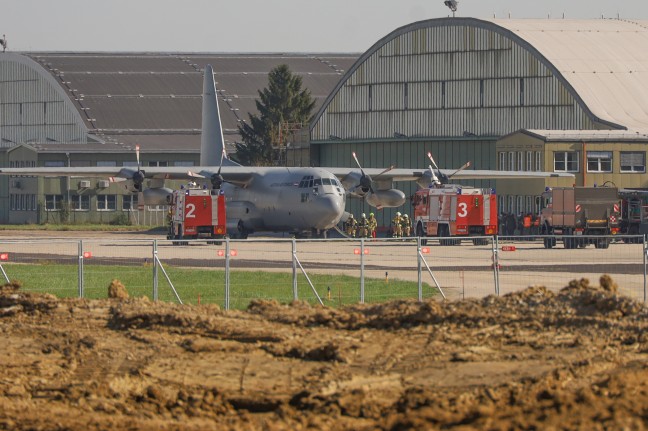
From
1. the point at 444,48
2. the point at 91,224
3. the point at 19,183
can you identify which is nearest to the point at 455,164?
the point at 444,48

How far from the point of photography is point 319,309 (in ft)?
62.0

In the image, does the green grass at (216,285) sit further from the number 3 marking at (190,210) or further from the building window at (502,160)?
the building window at (502,160)

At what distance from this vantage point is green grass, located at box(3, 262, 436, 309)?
27.2 m

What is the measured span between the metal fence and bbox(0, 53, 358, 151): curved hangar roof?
61903 millimetres

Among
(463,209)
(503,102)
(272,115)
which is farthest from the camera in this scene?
(272,115)

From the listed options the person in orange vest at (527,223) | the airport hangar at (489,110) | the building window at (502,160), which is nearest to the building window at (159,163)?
the airport hangar at (489,110)

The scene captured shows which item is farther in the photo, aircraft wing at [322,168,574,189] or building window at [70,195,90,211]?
building window at [70,195,90,211]

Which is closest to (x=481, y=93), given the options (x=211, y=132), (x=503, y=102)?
(x=503, y=102)

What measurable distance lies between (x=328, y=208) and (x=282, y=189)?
3277 mm

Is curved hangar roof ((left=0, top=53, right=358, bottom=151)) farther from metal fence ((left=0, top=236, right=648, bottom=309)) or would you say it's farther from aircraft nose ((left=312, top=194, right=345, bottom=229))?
metal fence ((left=0, top=236, right=648, bottom=309))

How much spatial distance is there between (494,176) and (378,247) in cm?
2928

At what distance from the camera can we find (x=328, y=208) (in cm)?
5116

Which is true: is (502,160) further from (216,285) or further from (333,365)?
(333,365)


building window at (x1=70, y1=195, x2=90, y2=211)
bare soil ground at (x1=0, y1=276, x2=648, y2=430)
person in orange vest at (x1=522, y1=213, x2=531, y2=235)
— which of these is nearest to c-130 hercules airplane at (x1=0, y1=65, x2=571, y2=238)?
person in orange vest at (x1=522, y1=213, x2=531, y2=235)
